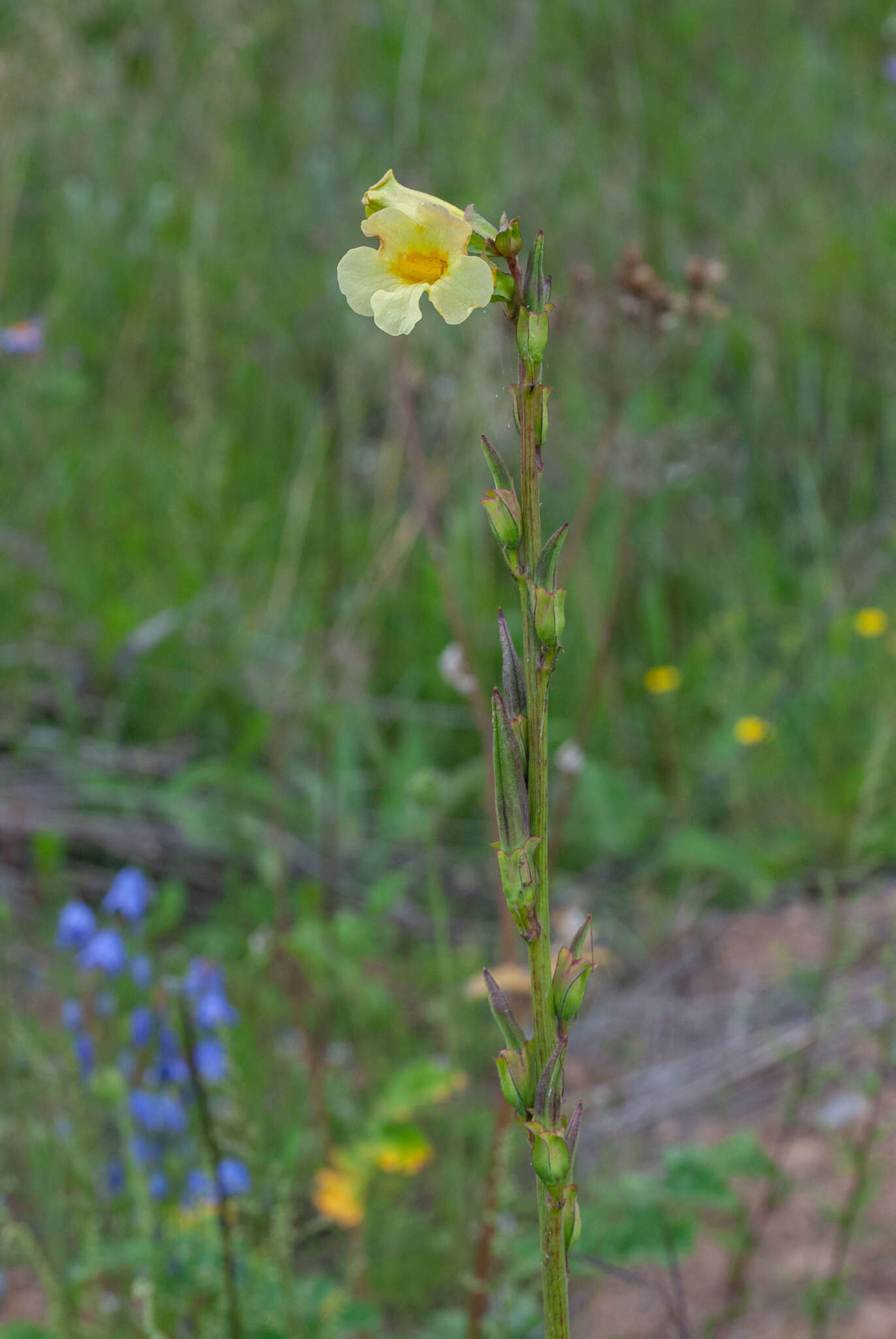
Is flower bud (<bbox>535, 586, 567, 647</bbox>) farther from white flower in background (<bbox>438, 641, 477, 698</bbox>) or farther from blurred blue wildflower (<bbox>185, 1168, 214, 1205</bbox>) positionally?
blurred blue wildflower (<bbox>185, 1168, 214, 1205</bbox>)

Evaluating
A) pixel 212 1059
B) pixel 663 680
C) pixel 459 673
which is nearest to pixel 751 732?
pixel 663 680

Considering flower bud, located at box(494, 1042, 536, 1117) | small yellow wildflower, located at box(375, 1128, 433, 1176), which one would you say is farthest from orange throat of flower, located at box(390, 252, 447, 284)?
small yellow wildflower, located at box(375, 1128, 433, 1176)

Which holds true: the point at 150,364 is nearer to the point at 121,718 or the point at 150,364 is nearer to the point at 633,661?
the point at 121,718

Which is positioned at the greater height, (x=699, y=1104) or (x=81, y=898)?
(x=81, y=898)

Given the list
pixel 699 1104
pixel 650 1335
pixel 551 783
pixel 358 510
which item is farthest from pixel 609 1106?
pixel 358 510

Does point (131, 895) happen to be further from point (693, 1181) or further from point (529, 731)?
point (529, 731)

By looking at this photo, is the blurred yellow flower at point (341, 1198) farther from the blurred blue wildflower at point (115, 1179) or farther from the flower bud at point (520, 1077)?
the flower bud at point (520, 1077)

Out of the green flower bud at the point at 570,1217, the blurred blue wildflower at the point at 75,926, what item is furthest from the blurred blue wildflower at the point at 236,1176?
the green flower bud at the point at 570,1217
